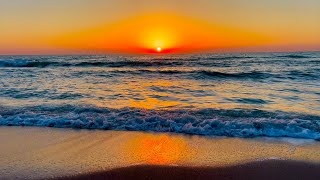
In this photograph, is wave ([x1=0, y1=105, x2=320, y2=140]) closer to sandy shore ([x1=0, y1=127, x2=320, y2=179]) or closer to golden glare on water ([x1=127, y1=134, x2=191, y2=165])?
sandy shore ([x1=0, y1=127, x2=320, y2=179])

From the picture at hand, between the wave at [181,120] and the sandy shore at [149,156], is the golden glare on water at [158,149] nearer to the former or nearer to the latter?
the sandy shore at [149,156]

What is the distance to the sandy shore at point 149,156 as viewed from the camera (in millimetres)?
4602

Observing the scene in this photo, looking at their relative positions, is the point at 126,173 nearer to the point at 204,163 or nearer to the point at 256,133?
the point at 204,163

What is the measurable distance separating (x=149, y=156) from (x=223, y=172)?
1296 mm

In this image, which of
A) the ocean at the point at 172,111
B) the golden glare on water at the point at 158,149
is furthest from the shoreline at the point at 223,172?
the ocean at the point at 172,111

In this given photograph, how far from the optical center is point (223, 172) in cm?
461

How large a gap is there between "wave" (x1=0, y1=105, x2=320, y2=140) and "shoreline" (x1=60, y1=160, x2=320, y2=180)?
191 centimetres

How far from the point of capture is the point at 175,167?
188 inches

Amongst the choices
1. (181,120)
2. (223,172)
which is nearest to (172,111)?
(181,120)

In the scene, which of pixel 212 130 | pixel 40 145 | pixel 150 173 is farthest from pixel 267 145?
pixel 40 145

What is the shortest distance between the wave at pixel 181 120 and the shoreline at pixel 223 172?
191 centimetres

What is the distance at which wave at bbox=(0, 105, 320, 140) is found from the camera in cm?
693

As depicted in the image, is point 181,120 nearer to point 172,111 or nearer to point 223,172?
point 172,111

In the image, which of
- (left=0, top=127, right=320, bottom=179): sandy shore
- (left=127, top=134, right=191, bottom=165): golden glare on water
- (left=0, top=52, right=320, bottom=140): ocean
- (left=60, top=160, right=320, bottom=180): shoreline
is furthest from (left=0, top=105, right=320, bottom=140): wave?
(left=60, top=160, right=320, bottom=180): shoreline
